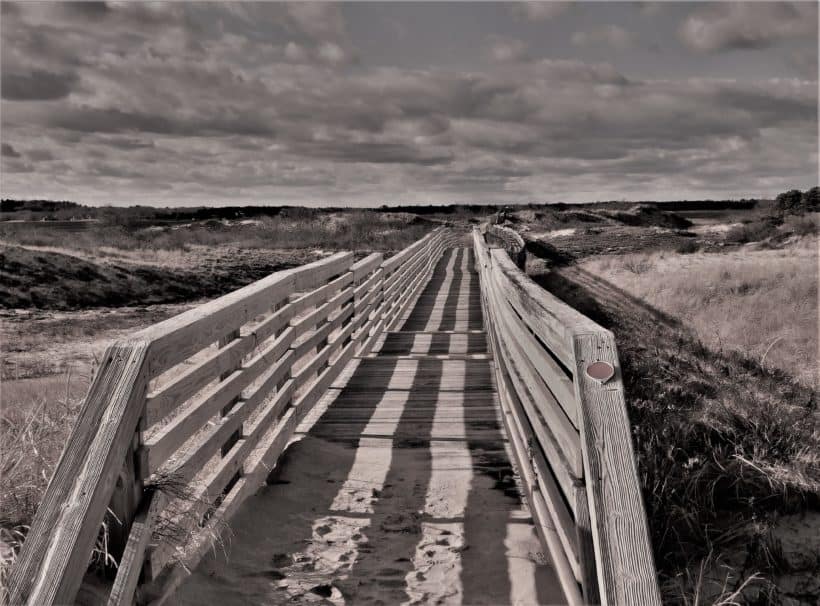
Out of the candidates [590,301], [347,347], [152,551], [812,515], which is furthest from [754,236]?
[152,551]

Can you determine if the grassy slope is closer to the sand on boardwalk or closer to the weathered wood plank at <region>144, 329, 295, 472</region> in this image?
the sand on boardwalk

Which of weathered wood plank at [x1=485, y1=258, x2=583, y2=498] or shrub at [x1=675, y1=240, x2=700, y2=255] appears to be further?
shrub at [x1=675, y1=240, x2=700, y2=255]

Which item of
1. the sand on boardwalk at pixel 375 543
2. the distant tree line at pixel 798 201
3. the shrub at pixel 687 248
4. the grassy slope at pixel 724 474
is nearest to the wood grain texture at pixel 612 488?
the grassy slope at pixel 724 474

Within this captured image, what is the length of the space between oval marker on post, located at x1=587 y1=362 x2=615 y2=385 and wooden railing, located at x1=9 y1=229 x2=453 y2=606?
163 centimetres

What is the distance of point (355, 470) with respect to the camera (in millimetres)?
4859

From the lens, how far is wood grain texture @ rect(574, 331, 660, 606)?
7.38 feet

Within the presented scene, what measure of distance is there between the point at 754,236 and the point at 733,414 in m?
31.5

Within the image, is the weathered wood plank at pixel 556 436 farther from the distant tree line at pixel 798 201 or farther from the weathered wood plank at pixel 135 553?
the distant tree line at pixel 798 201

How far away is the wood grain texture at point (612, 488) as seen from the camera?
2.25 m

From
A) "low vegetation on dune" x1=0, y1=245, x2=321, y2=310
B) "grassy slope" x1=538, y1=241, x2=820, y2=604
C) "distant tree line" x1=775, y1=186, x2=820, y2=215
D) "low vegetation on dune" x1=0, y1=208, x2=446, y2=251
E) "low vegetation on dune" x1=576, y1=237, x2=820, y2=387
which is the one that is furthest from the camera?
"low vegetation on dune" x1=0, y1=208, x2=446, y2=251

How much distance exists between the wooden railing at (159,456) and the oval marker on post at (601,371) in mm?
1630

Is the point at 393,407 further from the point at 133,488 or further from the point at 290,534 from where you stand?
the point at 133,488

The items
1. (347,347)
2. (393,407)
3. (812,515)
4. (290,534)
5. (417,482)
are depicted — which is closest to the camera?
(290,534)

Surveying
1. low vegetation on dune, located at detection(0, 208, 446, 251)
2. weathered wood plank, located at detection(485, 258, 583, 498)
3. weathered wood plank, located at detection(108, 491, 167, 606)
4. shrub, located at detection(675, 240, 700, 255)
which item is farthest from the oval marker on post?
low vegetation on dune, located at detection(0, 208, 446, 251)
